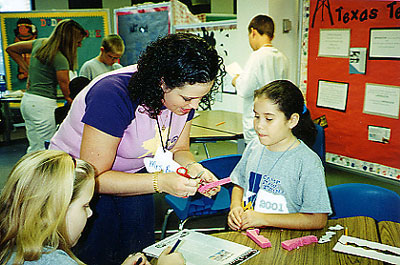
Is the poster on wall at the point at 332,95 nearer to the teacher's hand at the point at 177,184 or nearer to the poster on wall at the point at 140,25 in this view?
the poster on wall at the point at 140,25

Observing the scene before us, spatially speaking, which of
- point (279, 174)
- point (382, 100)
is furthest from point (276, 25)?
point (279, 174)

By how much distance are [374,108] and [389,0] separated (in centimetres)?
90

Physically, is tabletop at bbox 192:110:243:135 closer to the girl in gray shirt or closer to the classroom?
the classroom

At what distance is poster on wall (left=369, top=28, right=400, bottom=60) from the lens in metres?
3.19

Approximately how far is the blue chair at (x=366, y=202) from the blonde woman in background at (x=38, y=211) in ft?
3.32

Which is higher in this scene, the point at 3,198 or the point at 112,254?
the point at 3,198

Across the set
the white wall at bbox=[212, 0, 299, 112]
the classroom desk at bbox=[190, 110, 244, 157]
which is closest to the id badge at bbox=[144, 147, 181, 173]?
the classroom desk at bbox=[190, 110, 244, 157]

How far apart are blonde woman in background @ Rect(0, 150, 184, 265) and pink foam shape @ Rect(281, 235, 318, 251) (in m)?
0.38

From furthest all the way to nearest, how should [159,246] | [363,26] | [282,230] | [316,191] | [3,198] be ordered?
[363,26] < [316,191] < [282,230] < [159,246] < [3,198]

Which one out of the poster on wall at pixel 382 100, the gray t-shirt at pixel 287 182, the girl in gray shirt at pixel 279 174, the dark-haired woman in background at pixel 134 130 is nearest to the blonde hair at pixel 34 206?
the dark-haired woman in background at pixel 134 130

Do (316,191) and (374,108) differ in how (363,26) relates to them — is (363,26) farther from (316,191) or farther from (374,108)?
(316,191)

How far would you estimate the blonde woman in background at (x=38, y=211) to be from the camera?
1.12 m

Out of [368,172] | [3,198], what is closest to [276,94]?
[3,198]

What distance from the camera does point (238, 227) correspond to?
1562mm
